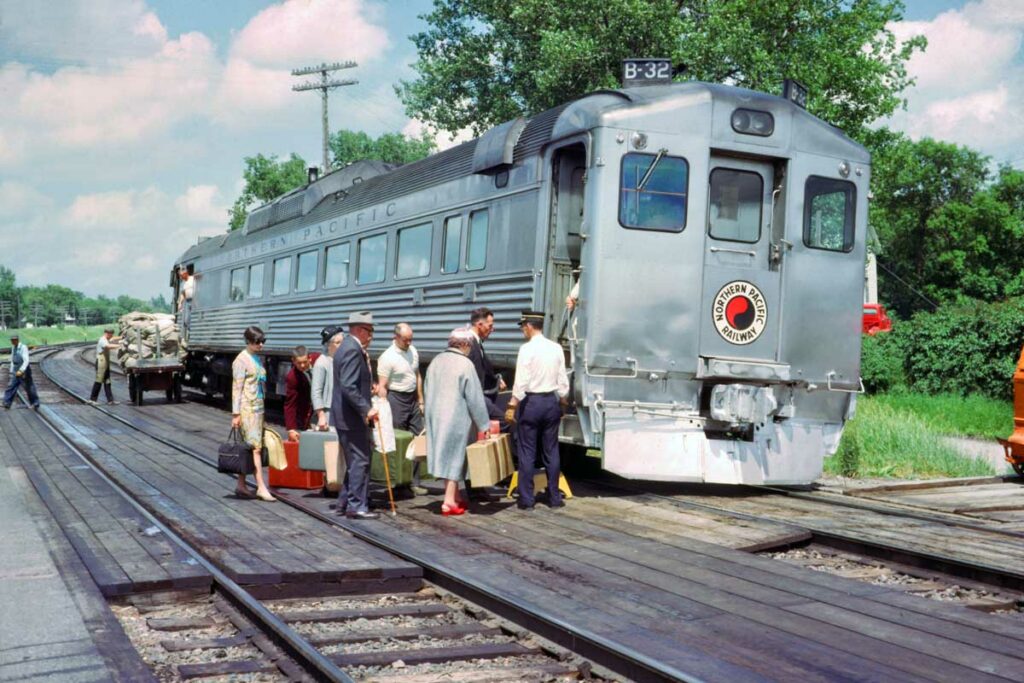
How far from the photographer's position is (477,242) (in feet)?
40.0

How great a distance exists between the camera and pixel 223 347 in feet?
77.3

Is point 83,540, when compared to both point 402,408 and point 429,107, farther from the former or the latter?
point 429,107

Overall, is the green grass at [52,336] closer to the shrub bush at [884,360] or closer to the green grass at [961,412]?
the shrub bush at [884,360]

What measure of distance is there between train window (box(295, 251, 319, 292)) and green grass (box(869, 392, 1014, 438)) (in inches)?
403

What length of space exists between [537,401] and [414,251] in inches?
192

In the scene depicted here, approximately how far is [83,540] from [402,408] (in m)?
3.77

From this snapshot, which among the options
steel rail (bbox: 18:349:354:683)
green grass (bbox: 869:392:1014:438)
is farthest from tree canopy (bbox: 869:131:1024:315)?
steel rail (bbox: 18:349:354:683)

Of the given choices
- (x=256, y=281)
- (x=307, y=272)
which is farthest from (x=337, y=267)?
(x=256, y=281)

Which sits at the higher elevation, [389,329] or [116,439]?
[389,329]

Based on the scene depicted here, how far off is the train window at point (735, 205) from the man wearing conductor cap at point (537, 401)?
6.85 ft

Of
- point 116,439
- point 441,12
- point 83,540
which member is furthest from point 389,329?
point 441,12

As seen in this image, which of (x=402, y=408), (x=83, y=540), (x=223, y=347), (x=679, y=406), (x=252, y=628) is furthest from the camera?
(x=223, y=347)

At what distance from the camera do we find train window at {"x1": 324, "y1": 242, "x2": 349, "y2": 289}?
16.4 meters

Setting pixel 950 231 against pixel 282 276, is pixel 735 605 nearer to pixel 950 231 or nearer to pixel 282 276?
pixel 282 276
